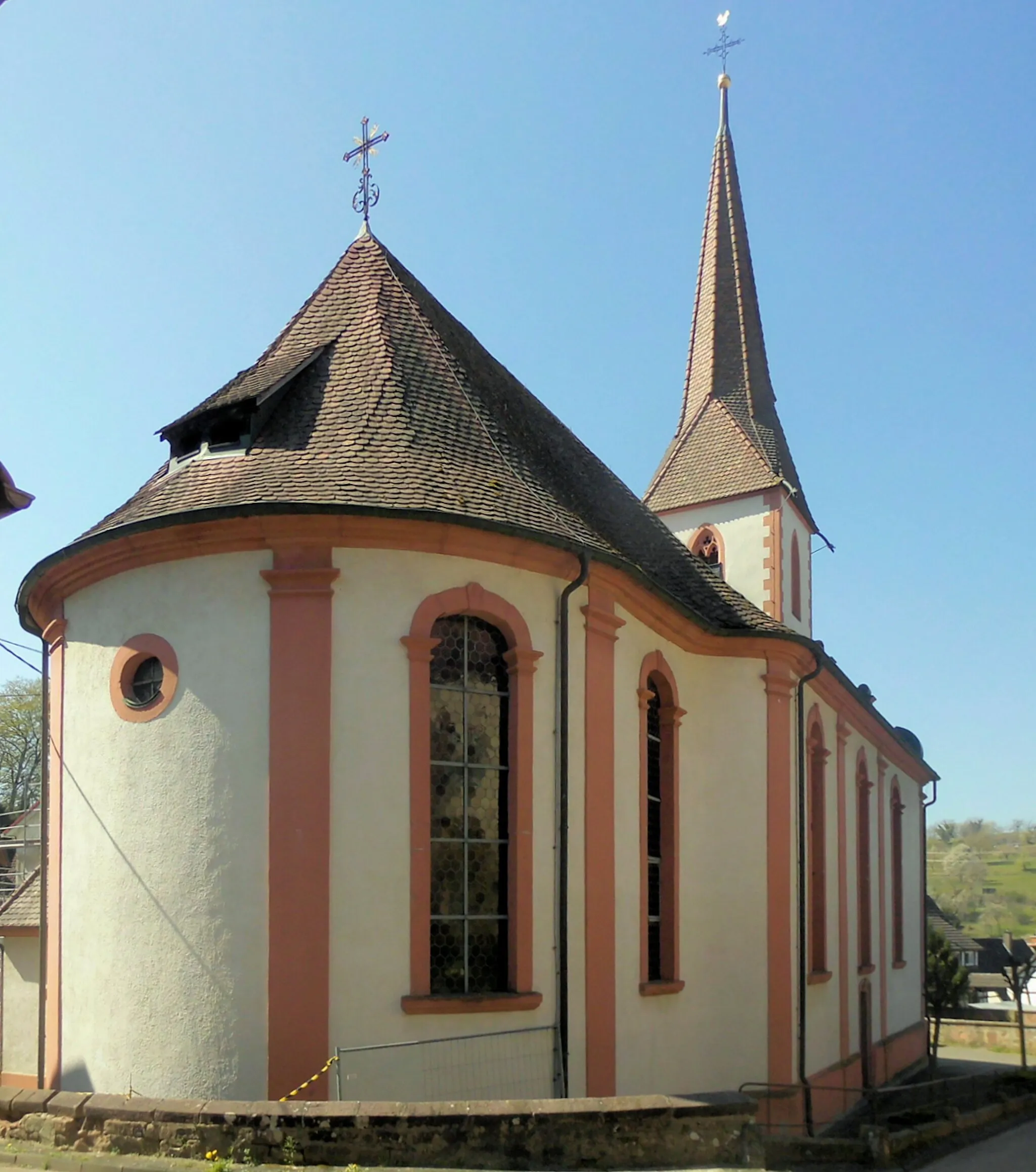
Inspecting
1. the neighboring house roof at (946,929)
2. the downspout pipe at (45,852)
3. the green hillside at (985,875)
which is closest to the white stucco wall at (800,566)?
the downspout pipe at (45,852)

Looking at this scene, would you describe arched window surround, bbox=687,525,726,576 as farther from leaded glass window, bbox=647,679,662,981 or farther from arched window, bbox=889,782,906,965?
leaded glass window, bbox=647,679,662,981

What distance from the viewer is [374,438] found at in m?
14.0

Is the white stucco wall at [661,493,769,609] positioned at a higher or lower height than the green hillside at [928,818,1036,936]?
higher

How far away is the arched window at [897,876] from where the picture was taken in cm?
2966

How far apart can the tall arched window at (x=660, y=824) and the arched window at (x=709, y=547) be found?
32.7 feet

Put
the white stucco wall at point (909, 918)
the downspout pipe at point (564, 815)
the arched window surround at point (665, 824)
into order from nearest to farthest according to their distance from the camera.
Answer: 1. the downspout pipe at point (564, 815)
2. the arched window surround at point (665, 824)
3. the white stucco wall at point (909, 918)

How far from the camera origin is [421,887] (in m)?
12.8

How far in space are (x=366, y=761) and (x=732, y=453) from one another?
53.8 ft

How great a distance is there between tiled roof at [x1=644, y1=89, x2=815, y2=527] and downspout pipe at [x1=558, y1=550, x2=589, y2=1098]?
13016 millimetres

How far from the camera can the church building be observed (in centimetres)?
1241

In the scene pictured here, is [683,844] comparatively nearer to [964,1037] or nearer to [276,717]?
[276,717]

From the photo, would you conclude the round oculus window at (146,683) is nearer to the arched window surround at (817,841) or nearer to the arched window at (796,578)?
the arched window surround at (817,841)

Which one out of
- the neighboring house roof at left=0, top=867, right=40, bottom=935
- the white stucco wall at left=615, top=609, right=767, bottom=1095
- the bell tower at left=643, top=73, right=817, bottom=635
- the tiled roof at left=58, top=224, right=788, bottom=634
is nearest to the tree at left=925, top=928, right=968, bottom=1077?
the bell tower at left=643, top=73, right=817, bottom=635

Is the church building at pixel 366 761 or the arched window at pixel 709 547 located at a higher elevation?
the arched window at pixel 709 547
